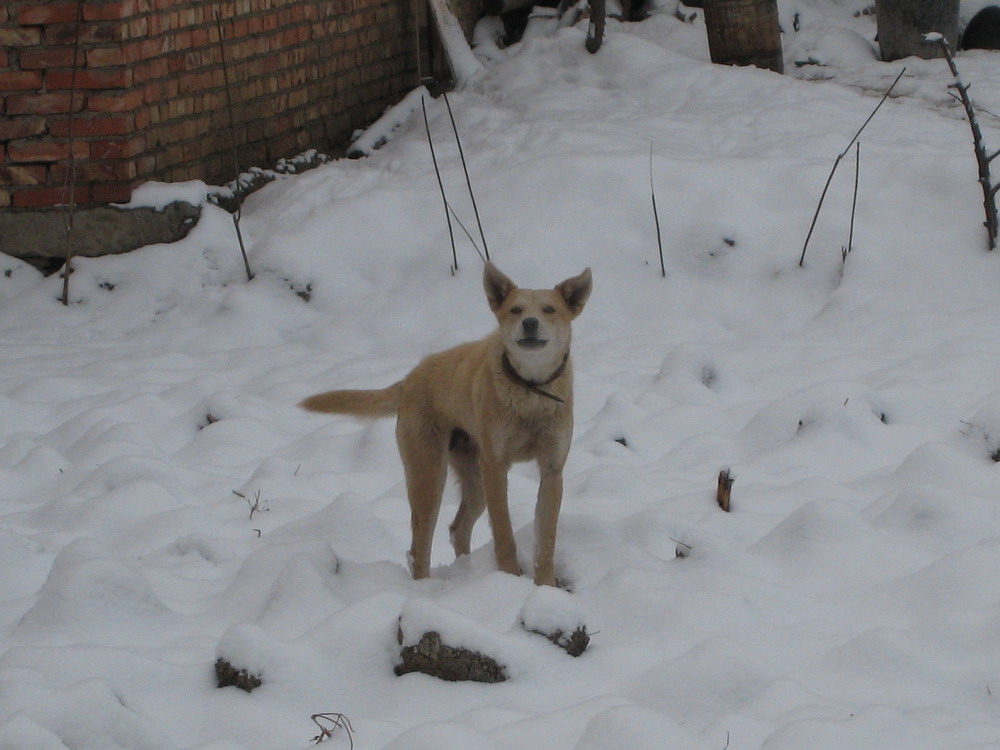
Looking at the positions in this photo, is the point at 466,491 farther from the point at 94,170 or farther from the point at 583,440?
the point at 94,170

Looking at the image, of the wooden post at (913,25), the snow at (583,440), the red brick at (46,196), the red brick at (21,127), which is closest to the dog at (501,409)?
the snow at (583,440)

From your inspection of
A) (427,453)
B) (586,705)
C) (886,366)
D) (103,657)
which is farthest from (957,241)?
(103,657)

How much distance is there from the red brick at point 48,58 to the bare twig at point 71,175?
1.9 inches

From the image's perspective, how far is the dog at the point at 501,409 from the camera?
3711 millimetres

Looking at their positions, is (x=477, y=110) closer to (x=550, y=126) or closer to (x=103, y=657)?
(x=550, y=126)

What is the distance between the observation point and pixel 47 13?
6.68 meters

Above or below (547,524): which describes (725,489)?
below

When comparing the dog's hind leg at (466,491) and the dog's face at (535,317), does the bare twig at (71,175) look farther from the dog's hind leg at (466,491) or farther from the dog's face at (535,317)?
the dog's face at (535,317)

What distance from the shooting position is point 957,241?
267 inches

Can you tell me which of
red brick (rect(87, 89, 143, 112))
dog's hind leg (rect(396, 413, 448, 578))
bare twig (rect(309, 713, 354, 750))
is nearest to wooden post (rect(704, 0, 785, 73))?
red brick (rect(87, 89, 143, 112))

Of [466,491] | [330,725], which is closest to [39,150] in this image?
[466,491]

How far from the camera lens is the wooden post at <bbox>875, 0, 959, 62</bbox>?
995 centimetres

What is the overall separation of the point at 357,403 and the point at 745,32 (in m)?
6.55

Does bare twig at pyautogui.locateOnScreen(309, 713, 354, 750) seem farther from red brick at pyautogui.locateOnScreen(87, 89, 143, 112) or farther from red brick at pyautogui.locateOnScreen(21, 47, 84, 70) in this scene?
red brick at pyautogui.locateOnScreen(21, 47, 84, 70)
